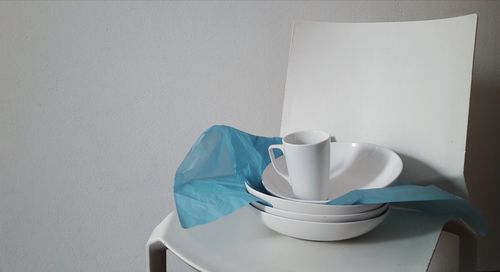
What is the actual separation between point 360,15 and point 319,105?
0.41 metres

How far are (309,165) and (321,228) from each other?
0.31 feet

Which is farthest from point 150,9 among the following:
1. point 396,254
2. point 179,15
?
point 396,254

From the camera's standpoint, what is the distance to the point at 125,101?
1.40 metres

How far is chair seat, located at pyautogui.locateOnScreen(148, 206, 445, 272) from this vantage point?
714 millimetres

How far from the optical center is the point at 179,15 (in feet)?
4.44

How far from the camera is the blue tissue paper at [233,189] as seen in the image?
30.0 inches

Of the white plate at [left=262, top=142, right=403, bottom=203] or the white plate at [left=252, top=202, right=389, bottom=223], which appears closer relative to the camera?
the white plate at [left=252, top=202, right=389, bottom=223]

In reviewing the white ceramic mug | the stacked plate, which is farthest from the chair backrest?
the white ceramic mug

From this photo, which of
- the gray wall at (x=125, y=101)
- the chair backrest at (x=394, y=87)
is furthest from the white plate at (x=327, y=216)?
the gray wall at (x=125, y=101)

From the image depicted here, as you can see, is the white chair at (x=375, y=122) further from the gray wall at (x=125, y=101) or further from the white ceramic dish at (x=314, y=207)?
the gray wall at (x=125, y=101)

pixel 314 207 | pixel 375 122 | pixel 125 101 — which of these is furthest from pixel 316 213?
Answer: pixel 125 101

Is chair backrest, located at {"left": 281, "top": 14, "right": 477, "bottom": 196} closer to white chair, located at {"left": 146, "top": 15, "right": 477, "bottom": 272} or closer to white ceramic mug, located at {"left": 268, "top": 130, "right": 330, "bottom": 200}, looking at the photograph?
white chair, located at {"left": 146, "top": 15, "right": 477, "bottom": 272}

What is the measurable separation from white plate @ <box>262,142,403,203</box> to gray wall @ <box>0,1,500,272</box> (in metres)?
0.50

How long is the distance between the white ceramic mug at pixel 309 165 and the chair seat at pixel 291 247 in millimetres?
78
